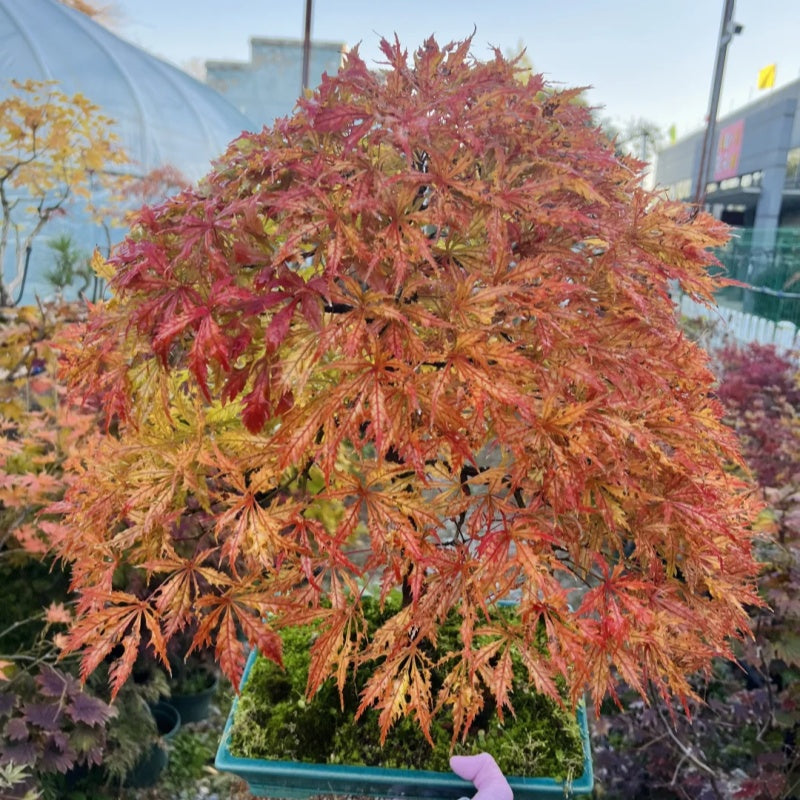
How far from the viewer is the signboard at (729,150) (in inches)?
647

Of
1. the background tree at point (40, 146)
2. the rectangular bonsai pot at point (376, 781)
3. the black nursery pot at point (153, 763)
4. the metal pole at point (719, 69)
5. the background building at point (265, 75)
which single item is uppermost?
the background building at point (265, 75)

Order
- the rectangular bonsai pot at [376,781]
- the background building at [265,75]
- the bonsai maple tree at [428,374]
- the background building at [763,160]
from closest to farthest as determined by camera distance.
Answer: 1. the bonsai maple tree at [428,374]
2. the rectangular bonsai pot at [376,781]
3. the background building at [265,75]
4. the background building at [763,160]

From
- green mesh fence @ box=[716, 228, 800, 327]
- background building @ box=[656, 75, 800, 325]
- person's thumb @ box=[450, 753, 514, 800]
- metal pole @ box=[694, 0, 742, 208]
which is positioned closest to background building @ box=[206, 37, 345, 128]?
background building @ box=[656, 75, 800, 325]

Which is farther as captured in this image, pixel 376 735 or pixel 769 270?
pixel 769 270

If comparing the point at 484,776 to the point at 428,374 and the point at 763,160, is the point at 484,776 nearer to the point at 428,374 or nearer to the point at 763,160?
the point at 428,374

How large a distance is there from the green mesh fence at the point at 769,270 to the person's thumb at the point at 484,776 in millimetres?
6041

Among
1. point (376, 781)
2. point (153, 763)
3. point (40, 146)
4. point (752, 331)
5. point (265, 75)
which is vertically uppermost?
point (265, 75)

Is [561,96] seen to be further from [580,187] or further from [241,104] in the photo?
[241,104]

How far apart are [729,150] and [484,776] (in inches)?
758

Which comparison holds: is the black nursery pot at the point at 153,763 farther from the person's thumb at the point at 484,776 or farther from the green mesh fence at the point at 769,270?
the green mesh fence at the point at 769,270

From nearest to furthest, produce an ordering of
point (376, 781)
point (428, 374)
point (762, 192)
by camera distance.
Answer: point (428, 374), point (376, 781), point (762, 192)

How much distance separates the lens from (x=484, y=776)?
0.97 metres

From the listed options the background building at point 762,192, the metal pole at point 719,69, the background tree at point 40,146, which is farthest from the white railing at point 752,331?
the background tree at point 40,146

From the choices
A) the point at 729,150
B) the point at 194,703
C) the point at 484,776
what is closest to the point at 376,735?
the point at 484,776
